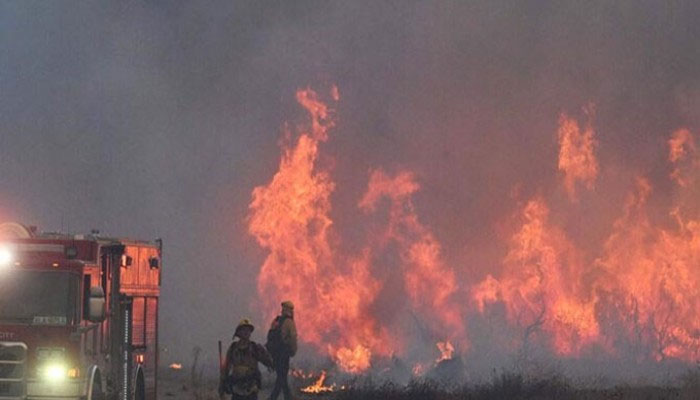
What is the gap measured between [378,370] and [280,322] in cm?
2521

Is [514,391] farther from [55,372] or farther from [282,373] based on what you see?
[55,372]

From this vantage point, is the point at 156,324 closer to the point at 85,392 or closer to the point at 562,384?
the point at 85,392

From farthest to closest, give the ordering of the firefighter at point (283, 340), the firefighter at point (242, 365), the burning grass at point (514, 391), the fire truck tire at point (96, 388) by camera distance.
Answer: the burning grass at point (514, 391)
the firefighter at point (283, 340)
the fire truck tire at point (96, 388)
the firefighter at point (242, 365)

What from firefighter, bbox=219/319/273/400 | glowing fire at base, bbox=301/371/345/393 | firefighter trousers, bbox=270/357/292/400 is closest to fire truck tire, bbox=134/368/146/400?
firefighter trousers, bbox=270/357/292/400

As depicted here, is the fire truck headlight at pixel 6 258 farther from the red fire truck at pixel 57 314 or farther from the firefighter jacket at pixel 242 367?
the firefighter jacket at pixel 242 367

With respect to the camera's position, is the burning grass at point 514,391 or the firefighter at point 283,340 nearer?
the firefighter at point 283,340

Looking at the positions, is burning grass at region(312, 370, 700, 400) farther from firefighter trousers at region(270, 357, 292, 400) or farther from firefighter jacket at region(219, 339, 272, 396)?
firefighter jacket at region(219, 339, 272, 396)

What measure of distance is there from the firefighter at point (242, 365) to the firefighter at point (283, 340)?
8.30 m

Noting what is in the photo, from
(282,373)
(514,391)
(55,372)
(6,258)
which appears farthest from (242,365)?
(514,391)

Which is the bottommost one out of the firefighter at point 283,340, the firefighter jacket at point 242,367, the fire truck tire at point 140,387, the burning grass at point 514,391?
the firefighter jacket at point 242,367

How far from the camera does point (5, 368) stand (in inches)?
676

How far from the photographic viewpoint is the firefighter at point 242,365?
15.9 m

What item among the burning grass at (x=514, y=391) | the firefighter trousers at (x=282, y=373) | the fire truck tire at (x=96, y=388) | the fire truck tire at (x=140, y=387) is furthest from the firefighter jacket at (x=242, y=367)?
the burning grass at (x=514, y=391)

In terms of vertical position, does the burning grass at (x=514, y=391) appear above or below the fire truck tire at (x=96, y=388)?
above
